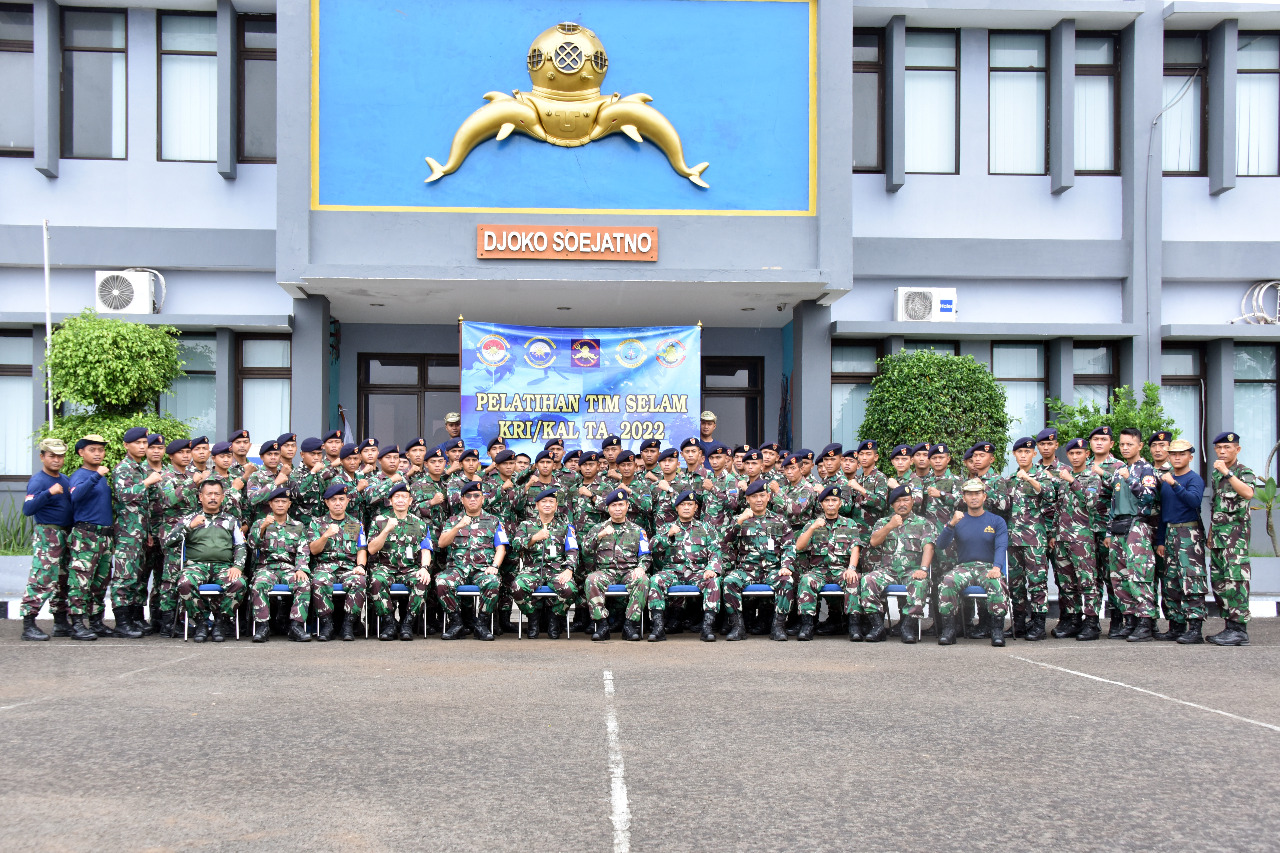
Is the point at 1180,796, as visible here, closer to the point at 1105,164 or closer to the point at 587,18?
the point at 587,18

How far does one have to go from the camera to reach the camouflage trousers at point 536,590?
10.0m

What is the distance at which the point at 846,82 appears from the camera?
13.8 metres

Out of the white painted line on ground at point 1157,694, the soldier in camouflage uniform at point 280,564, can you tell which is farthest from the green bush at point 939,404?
the soldier in camouflage uniform at point 280,564

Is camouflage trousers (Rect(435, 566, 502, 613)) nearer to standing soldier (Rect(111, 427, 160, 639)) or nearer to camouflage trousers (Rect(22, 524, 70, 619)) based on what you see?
standing soldier (Rect(111, 427, 160, 639))

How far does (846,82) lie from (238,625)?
9.54m

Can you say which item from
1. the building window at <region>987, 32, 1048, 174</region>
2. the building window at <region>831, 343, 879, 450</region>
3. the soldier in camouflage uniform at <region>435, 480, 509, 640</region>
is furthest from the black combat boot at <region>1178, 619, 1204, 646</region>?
the building window at <region>987, 32, 1048, 174</region>

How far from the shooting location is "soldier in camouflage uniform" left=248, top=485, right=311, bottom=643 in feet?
31.6

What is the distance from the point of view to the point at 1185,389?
16.2 m

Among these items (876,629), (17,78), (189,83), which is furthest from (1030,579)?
(17,78)

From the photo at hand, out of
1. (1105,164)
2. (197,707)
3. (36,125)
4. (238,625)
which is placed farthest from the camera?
(1105,164)

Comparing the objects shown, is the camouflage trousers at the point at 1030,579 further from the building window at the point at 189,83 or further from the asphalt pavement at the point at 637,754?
the building window at the point at 189,83

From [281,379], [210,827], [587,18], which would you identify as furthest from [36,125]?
[210,827]

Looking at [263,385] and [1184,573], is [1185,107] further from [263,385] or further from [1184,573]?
[263,385]

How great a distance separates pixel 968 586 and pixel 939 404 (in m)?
4.53
